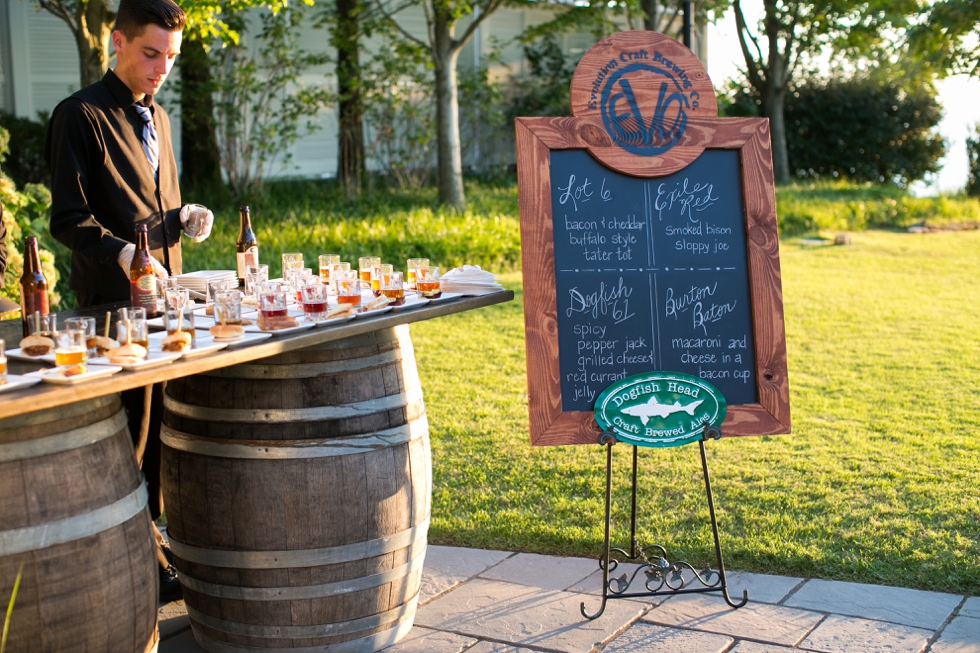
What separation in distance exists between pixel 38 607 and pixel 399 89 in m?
13.4

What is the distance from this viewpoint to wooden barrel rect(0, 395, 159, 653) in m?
2.41

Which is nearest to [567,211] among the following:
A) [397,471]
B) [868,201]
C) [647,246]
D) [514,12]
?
[647,246]

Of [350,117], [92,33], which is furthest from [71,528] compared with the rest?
[350,117]

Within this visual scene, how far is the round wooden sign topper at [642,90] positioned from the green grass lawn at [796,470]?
5.42 feet

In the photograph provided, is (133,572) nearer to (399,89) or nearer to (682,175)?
(682,175)

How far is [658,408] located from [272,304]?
1391 mm

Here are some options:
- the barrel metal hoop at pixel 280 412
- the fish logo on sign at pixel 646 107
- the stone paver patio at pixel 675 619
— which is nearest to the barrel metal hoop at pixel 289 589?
the stone paver patio at pixel 675 619

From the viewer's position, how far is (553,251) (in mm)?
3484

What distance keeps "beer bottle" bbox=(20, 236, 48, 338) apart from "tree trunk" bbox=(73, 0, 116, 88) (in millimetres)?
6898

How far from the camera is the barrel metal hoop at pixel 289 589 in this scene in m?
3.02

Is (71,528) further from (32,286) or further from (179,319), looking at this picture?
(32,286)

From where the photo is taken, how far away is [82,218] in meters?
3.38

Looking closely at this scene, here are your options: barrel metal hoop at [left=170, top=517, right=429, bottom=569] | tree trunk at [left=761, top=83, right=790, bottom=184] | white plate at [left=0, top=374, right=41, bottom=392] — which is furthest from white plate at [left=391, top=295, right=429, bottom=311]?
tree trunk at [left=761, top=83, right=790, bottom=184]

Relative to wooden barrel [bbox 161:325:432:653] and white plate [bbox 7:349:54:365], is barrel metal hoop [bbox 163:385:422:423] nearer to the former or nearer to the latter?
wooden barrel [bbox 161:325:432:653]
